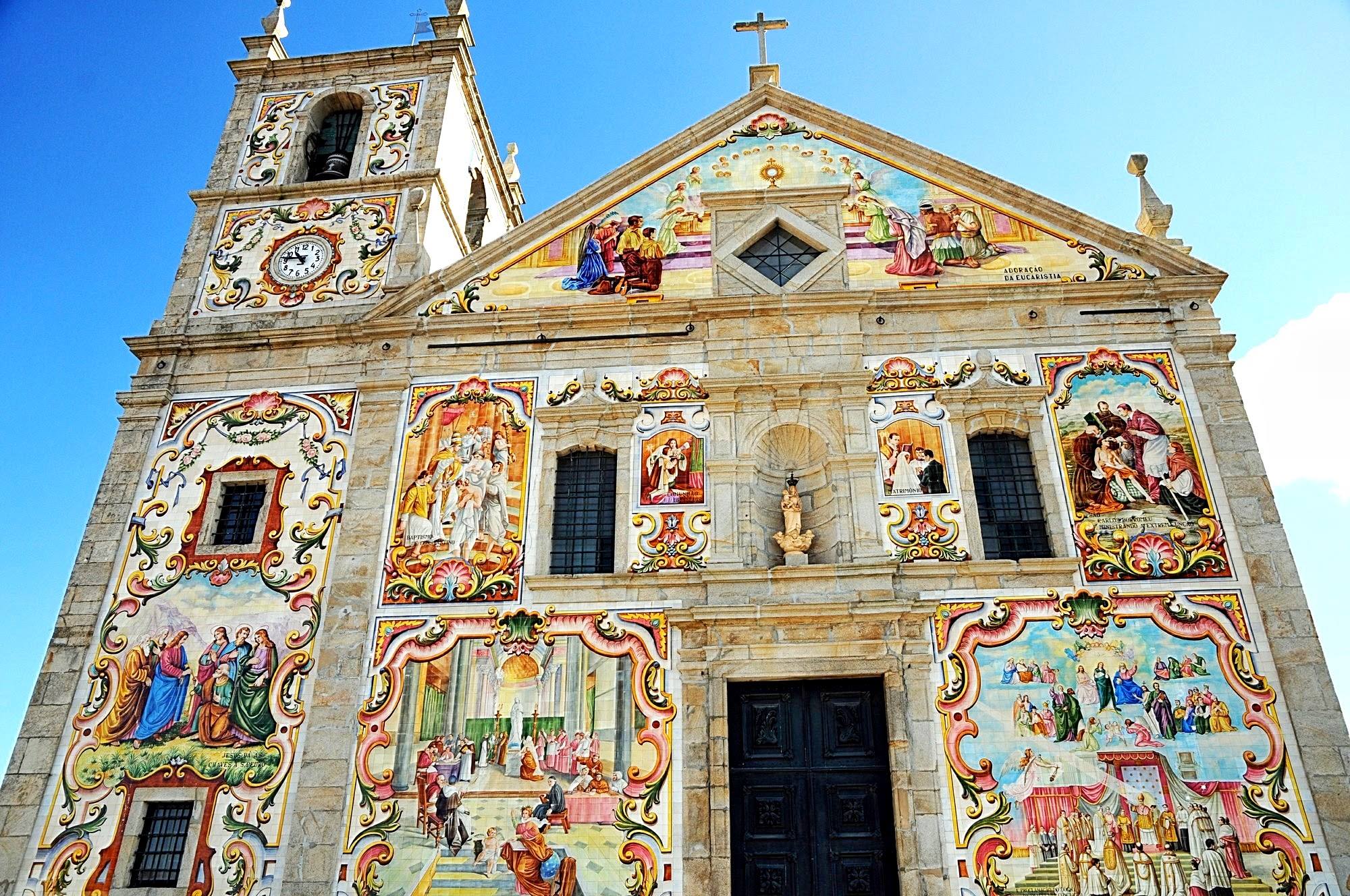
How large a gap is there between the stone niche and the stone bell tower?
5570 millimetres

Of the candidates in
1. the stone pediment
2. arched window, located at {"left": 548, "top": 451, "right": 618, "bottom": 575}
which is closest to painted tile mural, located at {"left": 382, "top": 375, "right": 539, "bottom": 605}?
arched window, located at {"left": 548, "top": 451, "right": 618, "bottom": 575}

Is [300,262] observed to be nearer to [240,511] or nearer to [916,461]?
[240,511]

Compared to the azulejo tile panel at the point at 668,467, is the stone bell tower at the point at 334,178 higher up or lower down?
higher up

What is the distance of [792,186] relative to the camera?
1481cm

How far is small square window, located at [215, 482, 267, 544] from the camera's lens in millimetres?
13008

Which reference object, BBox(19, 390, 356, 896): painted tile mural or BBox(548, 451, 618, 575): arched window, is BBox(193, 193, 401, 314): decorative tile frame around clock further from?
BBox(548, 451, 618, 575): arched window

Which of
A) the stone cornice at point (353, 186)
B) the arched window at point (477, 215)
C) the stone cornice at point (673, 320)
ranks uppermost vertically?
the arched window at point (477, 215)

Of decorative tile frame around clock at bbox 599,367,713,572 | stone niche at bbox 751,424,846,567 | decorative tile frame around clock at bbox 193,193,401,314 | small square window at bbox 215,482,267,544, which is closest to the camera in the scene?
decorative tile frame around clock at bbox 599,367,713,572

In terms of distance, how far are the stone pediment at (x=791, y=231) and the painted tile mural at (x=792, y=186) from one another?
19 mm

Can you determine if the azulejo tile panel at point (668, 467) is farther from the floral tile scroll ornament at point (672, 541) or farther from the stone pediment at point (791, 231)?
the stone pediment at point (791, 231)

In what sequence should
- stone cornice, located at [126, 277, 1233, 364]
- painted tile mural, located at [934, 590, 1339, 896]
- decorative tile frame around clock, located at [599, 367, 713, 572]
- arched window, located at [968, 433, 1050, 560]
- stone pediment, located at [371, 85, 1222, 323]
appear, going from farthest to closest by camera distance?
stone pediment, located at [371, 85, 1222, 323]
stone cornice, located at [126, 277, 1233, 364]
decorative tile frame around clock, located at [599, 367, 713, 572]
arched window, located at [968, 433, 1050, 560]
painted tile mural, located at [934, 590, 1339, 896]

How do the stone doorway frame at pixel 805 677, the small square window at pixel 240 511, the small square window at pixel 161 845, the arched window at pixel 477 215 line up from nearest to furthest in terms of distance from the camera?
1. the stone doorway frame at pixel 805 677
2. the small square window at pixel 161 845
3. the small square window at pixel 240 511
4. the arched window at pixel 477 215

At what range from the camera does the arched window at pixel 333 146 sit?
16.5 meters

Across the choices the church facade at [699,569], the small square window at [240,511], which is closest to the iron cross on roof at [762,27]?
the church facade at [699,569]
